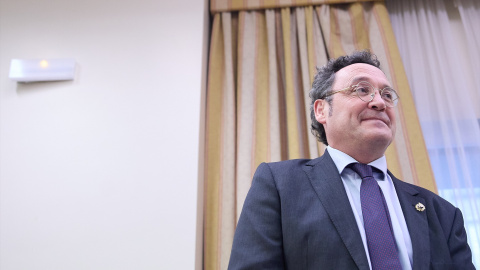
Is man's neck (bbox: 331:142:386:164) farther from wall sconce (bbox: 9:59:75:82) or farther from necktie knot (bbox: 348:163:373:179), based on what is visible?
wall sconce (bbox: 9:59:75:82)

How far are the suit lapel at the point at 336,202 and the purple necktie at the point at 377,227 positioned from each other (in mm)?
36

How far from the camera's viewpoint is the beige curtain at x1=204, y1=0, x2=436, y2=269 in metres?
1.62

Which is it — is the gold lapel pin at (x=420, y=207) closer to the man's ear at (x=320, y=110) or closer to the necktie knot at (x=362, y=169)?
the necktie knot at (x=362, y=169)

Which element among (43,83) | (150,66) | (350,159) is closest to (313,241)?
(350,159)

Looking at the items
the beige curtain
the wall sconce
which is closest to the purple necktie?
the beige curtain

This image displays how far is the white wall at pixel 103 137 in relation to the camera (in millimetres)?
1404

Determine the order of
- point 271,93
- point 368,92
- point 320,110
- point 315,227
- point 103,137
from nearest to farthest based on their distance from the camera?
point 315,227, point 368,92, point 320,110, point 103,137, point 271,93

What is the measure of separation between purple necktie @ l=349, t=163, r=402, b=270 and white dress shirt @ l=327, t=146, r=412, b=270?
17mm

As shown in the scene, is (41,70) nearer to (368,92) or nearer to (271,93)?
(271,93)

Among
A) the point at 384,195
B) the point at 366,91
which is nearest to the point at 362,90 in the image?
the point at 366,91

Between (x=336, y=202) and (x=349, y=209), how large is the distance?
3cm

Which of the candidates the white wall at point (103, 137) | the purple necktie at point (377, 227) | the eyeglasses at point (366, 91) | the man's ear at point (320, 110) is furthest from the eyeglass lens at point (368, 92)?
the white wall at point (103, 137)

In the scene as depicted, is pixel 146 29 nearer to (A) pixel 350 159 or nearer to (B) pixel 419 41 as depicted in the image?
(A) pixel 350 159

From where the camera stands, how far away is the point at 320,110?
1.14 meters
